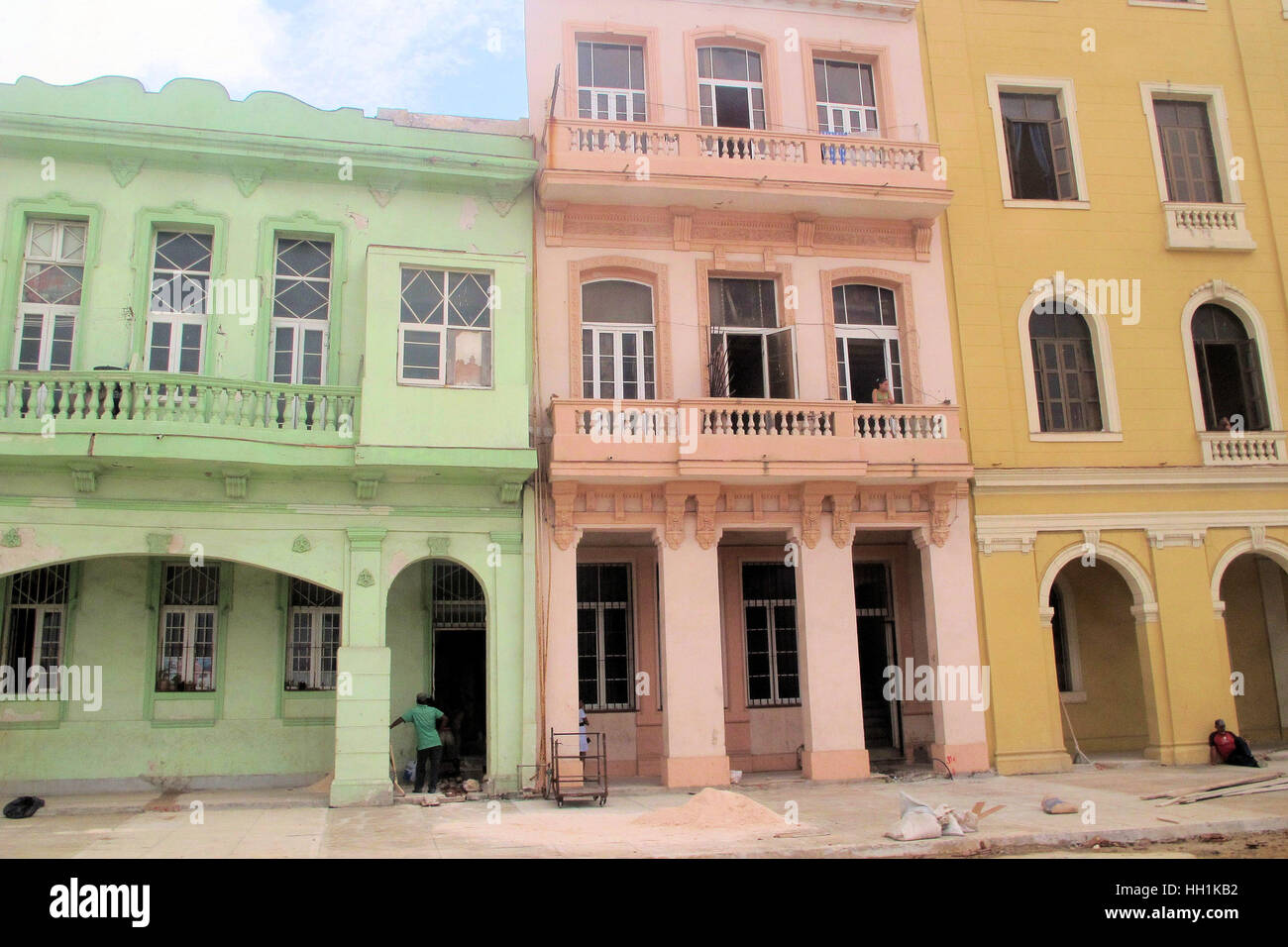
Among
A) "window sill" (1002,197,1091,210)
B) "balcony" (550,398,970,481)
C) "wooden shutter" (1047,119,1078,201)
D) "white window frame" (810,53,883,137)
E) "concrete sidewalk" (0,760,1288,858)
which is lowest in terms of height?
"concrete sidewalk" (0,760,1288,858)

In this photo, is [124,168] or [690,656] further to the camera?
[690,656]

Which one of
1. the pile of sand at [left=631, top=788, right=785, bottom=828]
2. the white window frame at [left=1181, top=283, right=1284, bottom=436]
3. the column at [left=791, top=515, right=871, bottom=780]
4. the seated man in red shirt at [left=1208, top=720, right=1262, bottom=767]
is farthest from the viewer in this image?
the white window frame at [left=1181, top=283, right=1284, bottom=436]

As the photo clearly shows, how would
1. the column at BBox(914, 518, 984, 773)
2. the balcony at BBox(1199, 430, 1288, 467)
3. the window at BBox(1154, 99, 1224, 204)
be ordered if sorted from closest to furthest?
1. the column at BBox(914, 518, 984, 773)
2. the balcony at BBox(1199, 430, 1288, 467)
3. the window at BBox(1154, 99, 1224, 204)

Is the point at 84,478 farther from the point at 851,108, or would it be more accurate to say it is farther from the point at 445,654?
the point at 851,108

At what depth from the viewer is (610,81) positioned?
17.2m

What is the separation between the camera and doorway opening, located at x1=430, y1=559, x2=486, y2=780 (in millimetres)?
15906

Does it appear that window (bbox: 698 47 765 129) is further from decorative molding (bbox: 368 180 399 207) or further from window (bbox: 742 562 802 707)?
window (bbox: 742 562 802 707)

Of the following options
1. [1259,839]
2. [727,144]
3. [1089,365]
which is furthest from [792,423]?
[1259,839]

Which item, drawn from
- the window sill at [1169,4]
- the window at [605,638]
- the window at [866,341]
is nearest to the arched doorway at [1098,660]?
the window at [866,341]

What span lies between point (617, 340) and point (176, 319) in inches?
252

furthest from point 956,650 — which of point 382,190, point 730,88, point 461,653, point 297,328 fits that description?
point 382,190

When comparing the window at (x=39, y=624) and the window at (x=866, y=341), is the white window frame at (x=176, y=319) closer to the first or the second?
the window at (x=39, y=624)

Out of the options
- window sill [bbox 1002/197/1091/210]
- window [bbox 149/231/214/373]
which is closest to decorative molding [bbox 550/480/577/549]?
window [bbox 149/231/214/373]

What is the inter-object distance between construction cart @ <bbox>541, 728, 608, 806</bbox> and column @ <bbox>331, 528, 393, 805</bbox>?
2.14 meters
